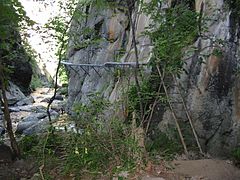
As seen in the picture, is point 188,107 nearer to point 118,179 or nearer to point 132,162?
point 132,162

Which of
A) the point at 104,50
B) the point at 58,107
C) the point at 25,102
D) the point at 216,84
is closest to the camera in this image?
the point at 216,84

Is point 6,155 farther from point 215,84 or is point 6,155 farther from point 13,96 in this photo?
point 13,96

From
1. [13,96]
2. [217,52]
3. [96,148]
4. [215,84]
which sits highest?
[217,52]

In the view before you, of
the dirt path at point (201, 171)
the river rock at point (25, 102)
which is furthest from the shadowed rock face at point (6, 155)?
the river rock at point (25, 102)

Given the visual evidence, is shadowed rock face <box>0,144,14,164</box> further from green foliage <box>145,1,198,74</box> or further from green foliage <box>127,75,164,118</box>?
green foliage <box>145,1,198,74</box>

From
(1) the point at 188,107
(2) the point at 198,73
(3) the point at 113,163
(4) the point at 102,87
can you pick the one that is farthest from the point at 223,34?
(4) the point at 102,87

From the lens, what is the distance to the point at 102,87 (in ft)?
31.8

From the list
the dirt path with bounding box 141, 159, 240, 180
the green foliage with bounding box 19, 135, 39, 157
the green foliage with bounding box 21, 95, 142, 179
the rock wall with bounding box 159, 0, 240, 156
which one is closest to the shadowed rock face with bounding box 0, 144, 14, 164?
the green foliage with bounding box 19, 135, 39, 157

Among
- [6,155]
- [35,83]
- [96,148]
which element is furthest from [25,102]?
[96,148]

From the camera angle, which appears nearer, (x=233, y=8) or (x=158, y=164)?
(x=158, y=164)

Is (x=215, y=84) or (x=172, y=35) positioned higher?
(x=172, y=35)

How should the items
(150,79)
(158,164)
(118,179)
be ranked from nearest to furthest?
(118,179), (158,164), (150,79)

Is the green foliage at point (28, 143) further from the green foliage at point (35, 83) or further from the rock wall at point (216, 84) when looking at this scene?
the green foliage at point (35, 83)

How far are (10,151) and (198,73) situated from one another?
3908mm
